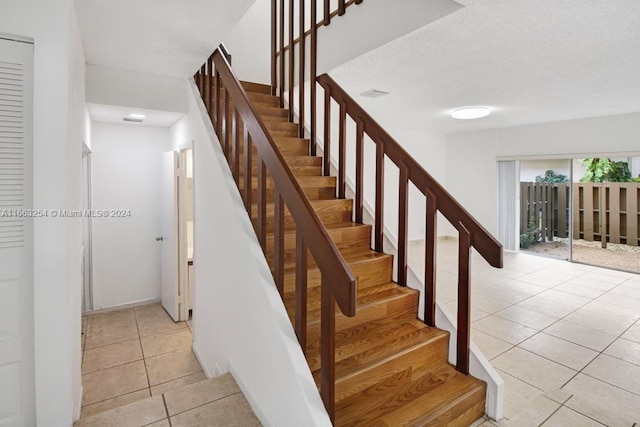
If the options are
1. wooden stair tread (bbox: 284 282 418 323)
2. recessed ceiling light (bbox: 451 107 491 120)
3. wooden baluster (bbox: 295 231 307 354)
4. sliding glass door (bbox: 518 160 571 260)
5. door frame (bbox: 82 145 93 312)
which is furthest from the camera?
sliding glass door (bbox: 518 160 571 260)

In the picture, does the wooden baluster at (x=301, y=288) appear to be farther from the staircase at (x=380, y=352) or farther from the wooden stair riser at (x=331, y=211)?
the wooden stair riser at (x=331, y=211)

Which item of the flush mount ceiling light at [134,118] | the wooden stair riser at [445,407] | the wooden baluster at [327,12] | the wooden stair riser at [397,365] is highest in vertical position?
the wooden baluster at [327,12]

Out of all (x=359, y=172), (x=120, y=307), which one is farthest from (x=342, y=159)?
(x=120, y=307)

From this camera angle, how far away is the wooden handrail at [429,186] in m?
1.97

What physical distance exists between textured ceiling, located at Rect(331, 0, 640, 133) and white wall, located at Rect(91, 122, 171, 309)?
8.73 feet

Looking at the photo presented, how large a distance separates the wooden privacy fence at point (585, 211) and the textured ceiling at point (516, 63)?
4.87 feet

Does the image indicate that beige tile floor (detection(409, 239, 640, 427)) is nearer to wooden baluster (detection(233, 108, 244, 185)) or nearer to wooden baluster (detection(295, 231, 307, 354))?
wooden baluster (detection(295, 231, 307, 354))

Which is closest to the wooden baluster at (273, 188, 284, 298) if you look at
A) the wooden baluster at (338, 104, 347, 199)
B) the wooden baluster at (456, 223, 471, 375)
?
the wooden baluster at (456, 223, 471, 375)

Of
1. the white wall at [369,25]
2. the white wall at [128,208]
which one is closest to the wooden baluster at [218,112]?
the white wall at [369,25]

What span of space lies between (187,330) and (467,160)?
6511mm

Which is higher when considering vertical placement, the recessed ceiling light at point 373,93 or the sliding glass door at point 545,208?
the recessed ceiling light at point 373,93

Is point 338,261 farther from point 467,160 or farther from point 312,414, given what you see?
point 467,160

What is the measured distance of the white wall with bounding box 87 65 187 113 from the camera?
126 inches

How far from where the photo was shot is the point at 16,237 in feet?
5.93
